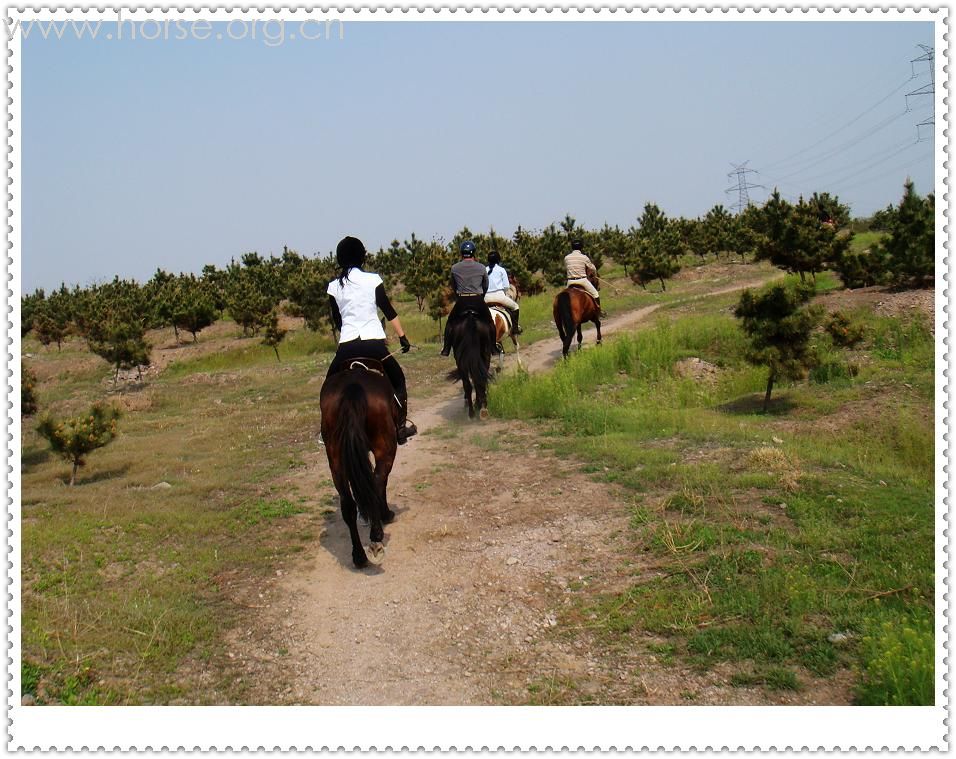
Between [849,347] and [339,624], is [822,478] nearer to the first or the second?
[339,624]

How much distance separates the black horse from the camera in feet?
37.7

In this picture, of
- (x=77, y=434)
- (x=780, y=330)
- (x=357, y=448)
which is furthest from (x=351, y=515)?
(x=780, y=330)

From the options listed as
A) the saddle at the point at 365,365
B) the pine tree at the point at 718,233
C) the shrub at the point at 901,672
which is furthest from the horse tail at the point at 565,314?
the pine tree at the point at 718,233

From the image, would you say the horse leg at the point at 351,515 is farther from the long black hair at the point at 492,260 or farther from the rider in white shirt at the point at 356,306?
the long black hair at the point at 492,260

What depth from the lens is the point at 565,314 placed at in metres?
15.9

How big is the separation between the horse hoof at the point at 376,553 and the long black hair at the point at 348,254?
8.17 feet

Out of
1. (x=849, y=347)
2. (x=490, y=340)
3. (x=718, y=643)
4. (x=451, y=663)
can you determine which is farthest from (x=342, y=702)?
(x=849, y=347)

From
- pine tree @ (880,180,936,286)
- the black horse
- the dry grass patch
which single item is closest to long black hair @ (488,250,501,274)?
the black horse

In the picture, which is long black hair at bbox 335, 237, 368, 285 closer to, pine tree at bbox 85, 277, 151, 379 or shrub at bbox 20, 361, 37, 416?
shrub at bbox 20, 361, 37, 416

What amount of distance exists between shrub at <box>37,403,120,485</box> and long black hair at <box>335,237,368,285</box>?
5.57 meters

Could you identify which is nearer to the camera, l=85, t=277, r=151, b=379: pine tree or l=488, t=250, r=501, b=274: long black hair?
l=488, t=250, r=501, b=274: long black hair

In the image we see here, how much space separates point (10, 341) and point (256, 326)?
84.1 ft

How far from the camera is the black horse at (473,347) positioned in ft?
37.7

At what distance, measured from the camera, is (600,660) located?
4.79 meters
